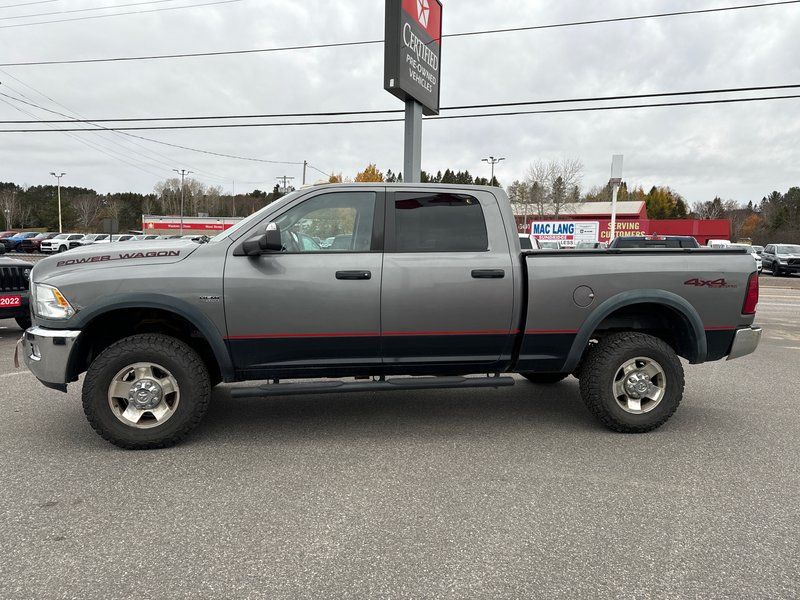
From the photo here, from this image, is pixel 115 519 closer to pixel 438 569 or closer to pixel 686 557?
pixel 438 569

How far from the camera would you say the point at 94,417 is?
153 inches

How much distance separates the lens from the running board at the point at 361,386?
13.4 feet

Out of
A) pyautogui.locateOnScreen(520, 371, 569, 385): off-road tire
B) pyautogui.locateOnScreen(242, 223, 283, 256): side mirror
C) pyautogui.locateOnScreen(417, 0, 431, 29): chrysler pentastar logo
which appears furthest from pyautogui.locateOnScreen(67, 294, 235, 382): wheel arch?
pyautogui.locateOnScreen(417, 0, 431, 29): chrysler pentastar logo

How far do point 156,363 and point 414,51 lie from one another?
10.7 m

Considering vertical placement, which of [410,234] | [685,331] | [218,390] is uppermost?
[410,234]

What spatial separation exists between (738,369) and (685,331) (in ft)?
10.6

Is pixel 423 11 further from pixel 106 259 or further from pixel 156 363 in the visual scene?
pixel 156 363

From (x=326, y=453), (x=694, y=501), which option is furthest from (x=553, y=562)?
(x=326, y=453)

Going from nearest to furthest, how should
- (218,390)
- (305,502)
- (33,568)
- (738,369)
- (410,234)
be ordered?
(33,568) → (305,502) → (410,234) → (218,390) → (738,369)

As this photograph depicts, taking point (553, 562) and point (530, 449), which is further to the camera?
point (530, 449)

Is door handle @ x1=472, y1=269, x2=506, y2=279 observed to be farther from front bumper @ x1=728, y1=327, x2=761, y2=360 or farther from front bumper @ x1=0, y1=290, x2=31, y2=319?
front bumper @ x1=0, y1=290, x2=31, y2=319

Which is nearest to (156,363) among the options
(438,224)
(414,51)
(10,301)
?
(438,224)

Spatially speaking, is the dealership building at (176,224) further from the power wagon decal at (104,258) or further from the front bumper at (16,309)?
the power wagon decal at (104,258)

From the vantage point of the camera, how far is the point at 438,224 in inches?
173
